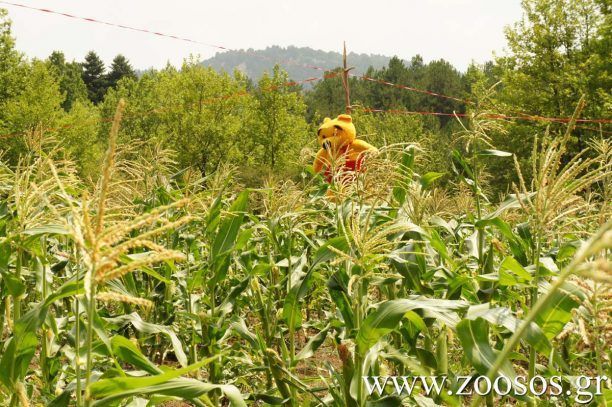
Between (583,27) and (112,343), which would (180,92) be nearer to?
(583,27)

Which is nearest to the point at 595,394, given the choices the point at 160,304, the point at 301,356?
the point at 301,356

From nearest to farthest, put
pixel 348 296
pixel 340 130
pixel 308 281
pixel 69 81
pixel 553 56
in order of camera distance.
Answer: pixel 348 296
pixel 308 281
pixel 340 130
pixel 553 56
pixel 69 81

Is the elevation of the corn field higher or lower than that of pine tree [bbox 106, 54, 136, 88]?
lower

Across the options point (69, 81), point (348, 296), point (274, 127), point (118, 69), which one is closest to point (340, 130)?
point (348, 296)

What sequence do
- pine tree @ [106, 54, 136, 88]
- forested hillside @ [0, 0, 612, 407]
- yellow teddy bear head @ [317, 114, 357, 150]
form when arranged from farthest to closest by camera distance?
1. pine tree @ [106, 54, 136, 88]
2. yellow teddy bear head @ [317, 114, 357, 150]
3. forested hillside @ [0, 0, 612, 407]

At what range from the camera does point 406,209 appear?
10.2 feet

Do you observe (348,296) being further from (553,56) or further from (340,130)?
(553,56)

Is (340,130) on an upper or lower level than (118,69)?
lower

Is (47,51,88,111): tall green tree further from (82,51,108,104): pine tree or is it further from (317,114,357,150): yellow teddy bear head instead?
(317,114,357,150): yellow teddy bear head

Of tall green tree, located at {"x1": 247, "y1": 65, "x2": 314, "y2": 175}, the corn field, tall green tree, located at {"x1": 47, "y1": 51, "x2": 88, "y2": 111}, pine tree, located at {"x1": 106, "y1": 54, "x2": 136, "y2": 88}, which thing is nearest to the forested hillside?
the corn field

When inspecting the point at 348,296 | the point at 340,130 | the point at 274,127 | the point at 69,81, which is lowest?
the point at 348,296

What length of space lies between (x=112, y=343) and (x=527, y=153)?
70.7 ft

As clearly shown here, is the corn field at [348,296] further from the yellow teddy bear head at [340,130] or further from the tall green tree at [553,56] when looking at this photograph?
the tall green tree at [553,56]

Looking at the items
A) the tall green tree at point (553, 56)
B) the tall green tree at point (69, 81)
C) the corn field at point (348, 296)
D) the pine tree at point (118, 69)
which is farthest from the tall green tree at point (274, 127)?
the pine tree at point (118, 69)
